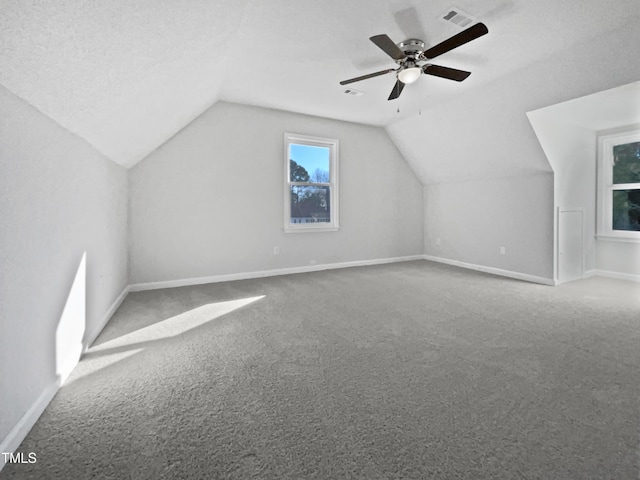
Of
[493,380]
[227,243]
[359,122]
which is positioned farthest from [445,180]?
[493,380]

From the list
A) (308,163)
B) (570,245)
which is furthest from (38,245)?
(570,245)

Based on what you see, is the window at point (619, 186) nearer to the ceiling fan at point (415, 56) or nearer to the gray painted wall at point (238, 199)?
the gray painted wall at point (238, 199)

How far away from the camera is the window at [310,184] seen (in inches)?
196

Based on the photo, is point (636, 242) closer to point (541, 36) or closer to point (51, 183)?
point (541, 36)

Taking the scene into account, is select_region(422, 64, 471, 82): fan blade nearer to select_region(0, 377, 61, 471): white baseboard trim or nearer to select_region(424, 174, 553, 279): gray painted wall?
select_region(424, 174, 553, 279): gray painted wall

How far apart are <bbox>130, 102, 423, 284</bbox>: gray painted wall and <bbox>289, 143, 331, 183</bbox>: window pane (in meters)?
0.24

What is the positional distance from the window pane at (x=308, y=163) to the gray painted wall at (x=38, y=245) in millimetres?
2984

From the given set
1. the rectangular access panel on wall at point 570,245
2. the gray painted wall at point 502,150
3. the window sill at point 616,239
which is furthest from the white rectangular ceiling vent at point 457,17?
the window sill at point 616,239

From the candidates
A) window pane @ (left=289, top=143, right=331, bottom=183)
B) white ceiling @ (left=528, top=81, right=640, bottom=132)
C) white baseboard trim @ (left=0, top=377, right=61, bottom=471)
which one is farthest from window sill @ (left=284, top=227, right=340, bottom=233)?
white baseboard trim @ (left=0, top=377, right=61, bottom=471)

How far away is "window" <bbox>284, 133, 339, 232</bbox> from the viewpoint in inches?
196

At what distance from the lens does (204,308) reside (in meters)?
3.30

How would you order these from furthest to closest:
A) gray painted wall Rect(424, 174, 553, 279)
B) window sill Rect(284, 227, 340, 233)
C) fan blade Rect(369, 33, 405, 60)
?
window sill Rect(284, 227, 340, 233)
gray painted wall Rect(424, 174, 553, 279)
fan blade Rect(369, 33, 405, 60)

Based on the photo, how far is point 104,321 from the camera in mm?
2822

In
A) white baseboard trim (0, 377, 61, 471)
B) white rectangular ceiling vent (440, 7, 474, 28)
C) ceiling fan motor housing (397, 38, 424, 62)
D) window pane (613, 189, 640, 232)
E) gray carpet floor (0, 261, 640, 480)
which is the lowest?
gray carpet floor (0, 261, 640, 480)
